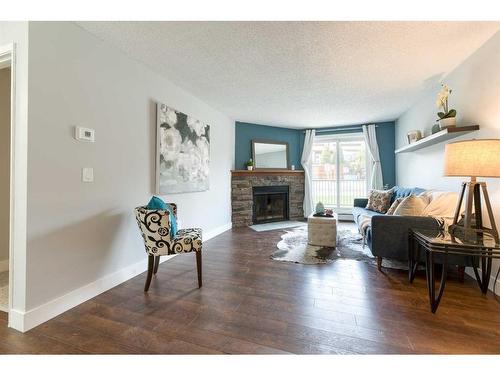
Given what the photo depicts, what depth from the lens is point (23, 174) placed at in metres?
1.65

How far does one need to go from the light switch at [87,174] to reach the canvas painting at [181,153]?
83 centimetres

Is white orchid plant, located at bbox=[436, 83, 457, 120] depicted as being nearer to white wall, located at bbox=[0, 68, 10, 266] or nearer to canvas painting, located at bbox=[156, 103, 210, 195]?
canvas painting, located at bbox=[156, 103, 210, 195]

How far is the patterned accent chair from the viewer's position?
7.09ft

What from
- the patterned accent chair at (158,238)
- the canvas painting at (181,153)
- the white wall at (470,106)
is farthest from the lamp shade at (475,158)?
the canvas painting at (181,153)

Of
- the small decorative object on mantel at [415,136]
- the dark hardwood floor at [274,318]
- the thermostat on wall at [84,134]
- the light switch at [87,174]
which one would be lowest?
the dark hardwood floor at [274,318]

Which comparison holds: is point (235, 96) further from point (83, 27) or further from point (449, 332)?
point (449, 332)

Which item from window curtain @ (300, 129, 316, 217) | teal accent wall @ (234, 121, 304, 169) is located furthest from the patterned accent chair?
window curtain @ (300, 129, 316, 217)

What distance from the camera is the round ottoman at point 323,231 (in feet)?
11.6

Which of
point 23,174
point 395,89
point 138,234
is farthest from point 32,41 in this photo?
point 395,89

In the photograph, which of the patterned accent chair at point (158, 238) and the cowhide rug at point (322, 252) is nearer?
the patterned accent chair at point (158, 238)

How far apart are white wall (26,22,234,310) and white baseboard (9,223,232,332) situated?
0.04 m

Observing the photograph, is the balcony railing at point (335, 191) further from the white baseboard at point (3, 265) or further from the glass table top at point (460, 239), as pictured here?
the white baseboard at point (3, 265)
